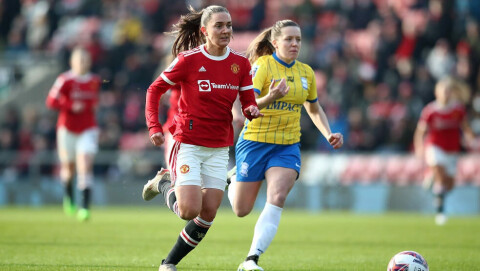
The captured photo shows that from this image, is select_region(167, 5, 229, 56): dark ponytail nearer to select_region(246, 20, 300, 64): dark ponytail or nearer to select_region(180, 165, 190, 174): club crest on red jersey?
select_region(246, 20, 300, 64): dark ponytail

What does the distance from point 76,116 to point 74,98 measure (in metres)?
0.42

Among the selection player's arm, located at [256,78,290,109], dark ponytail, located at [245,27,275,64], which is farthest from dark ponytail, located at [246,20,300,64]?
player's arm, located at [256,78,290,109]

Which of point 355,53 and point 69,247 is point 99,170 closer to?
point 355,53

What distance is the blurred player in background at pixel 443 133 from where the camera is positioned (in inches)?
674

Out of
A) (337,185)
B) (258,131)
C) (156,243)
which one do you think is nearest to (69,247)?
(156,243)

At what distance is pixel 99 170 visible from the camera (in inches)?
941

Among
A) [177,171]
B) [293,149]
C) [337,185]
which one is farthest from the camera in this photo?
[337,185]

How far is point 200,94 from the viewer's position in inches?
311

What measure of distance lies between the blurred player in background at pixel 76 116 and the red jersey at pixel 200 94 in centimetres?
822

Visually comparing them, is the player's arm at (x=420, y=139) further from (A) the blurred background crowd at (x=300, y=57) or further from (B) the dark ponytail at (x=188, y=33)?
(B) the dark ponytail at (x=188, y=33)

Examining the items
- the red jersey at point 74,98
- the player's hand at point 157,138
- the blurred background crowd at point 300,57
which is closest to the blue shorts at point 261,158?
the player's hand at point 157,138

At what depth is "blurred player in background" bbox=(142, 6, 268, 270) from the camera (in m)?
7.86

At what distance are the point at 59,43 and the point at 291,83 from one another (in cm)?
2038

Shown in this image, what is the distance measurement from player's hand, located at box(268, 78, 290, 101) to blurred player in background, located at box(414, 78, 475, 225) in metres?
9.37
